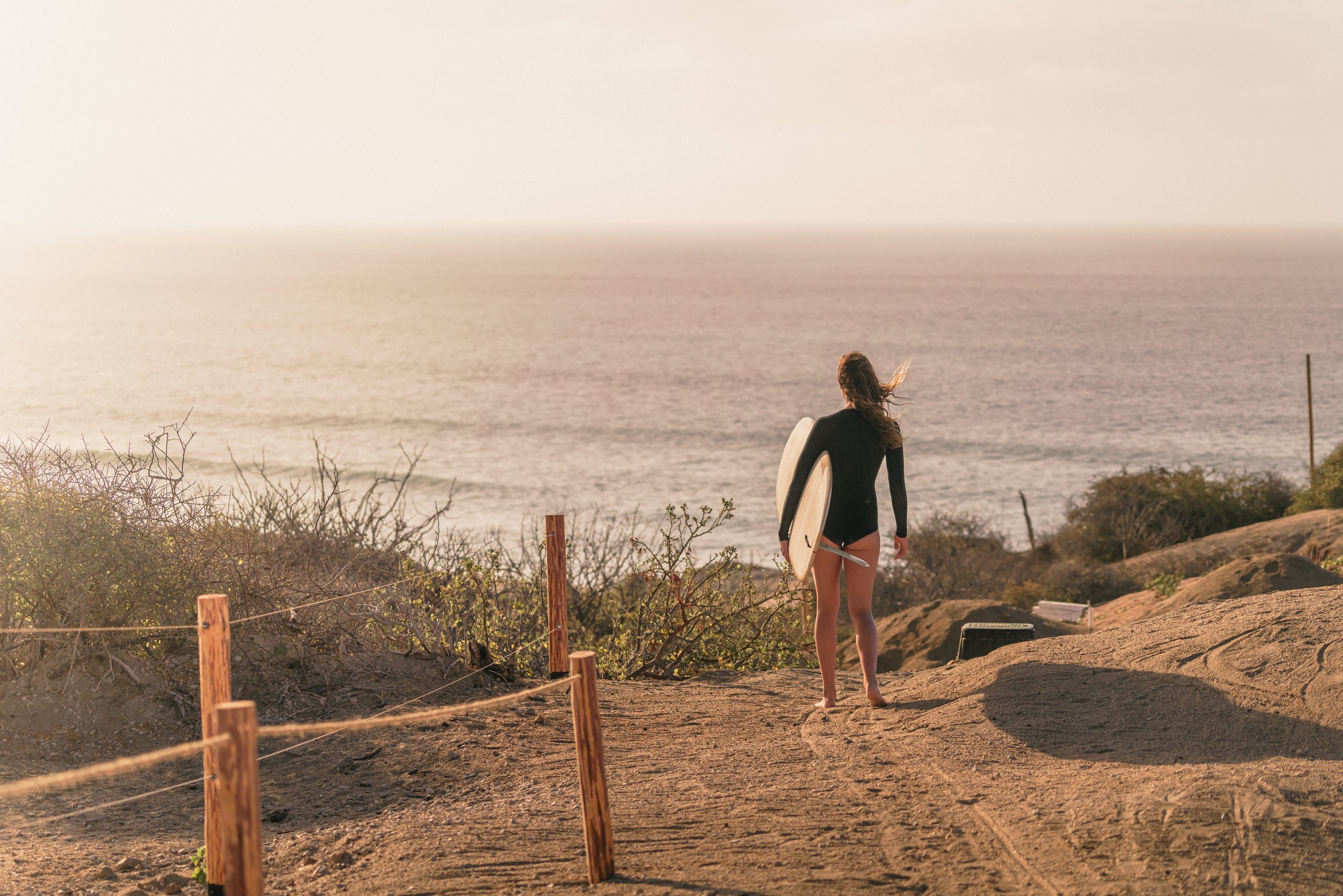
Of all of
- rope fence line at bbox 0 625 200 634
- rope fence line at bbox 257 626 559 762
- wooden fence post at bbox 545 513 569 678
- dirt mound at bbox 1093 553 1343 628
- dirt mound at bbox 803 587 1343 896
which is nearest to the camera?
dirt mound at bbox 803 587 1343 896

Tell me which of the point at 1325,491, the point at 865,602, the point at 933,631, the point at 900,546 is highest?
the point at 900,546

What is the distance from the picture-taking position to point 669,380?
5759 centimetres

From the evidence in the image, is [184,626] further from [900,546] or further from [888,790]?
[900,546]

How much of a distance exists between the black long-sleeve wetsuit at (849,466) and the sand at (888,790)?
1170 mm

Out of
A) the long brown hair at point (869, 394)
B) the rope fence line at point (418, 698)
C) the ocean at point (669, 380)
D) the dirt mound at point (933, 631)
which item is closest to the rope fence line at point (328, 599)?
the rope fence line at point (418, 698)

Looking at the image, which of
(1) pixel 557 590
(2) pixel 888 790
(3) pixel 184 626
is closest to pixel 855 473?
(2) pixel 888 790

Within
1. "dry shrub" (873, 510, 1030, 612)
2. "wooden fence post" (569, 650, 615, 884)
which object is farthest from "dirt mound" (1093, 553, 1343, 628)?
"wooden fence post" (569, 650, 615, 884)

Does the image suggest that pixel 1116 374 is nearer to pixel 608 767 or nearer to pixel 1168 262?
pixel 608 767

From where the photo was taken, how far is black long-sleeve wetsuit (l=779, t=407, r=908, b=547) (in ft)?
20.6

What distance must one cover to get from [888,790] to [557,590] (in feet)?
10.4

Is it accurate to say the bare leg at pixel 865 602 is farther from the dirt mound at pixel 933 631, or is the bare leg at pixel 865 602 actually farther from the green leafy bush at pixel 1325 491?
the green leafy bush at pixel 1325 491

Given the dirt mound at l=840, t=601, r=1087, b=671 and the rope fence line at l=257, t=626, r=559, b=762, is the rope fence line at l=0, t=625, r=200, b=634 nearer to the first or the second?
the rope fence line at l=257, t=626, r=559, b=762

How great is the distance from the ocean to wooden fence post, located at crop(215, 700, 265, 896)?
49.0ft

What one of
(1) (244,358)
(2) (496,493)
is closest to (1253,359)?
(2) (496,493)
